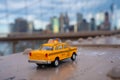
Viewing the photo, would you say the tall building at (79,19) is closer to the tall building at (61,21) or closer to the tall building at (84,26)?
the tall building at (84,26)

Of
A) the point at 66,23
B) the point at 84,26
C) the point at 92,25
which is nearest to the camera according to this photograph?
the point at 66,23

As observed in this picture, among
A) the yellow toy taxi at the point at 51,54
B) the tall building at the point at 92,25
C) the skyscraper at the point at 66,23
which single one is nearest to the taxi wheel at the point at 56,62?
the yellow toy taxi at the point at 51,54

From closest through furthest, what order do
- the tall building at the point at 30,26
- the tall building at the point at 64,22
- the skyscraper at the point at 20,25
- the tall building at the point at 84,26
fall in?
the skyscraper at the point at 20,25 → the tall building at the point at 30,26 → the tall building at the point at 64,22 → the tall building at the point at 84,26

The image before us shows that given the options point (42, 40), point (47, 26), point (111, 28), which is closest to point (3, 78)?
point (42, 40)

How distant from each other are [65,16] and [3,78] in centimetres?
4514

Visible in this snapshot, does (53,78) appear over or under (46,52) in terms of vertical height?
under

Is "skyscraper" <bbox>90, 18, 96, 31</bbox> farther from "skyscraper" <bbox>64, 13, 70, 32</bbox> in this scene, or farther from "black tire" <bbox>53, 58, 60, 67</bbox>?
"black tire" <bbox>53, 58, 60, 67</bbox>

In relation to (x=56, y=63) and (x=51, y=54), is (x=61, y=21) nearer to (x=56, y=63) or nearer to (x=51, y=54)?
(x=56, y=63)

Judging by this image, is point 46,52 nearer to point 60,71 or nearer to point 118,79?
point 60,71

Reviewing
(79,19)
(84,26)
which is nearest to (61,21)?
(79,19)

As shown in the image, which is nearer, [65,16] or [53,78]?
[53,78]

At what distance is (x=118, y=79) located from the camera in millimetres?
7812

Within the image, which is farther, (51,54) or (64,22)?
(64,22)

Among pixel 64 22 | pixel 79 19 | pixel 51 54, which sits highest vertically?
pixel 79 19
